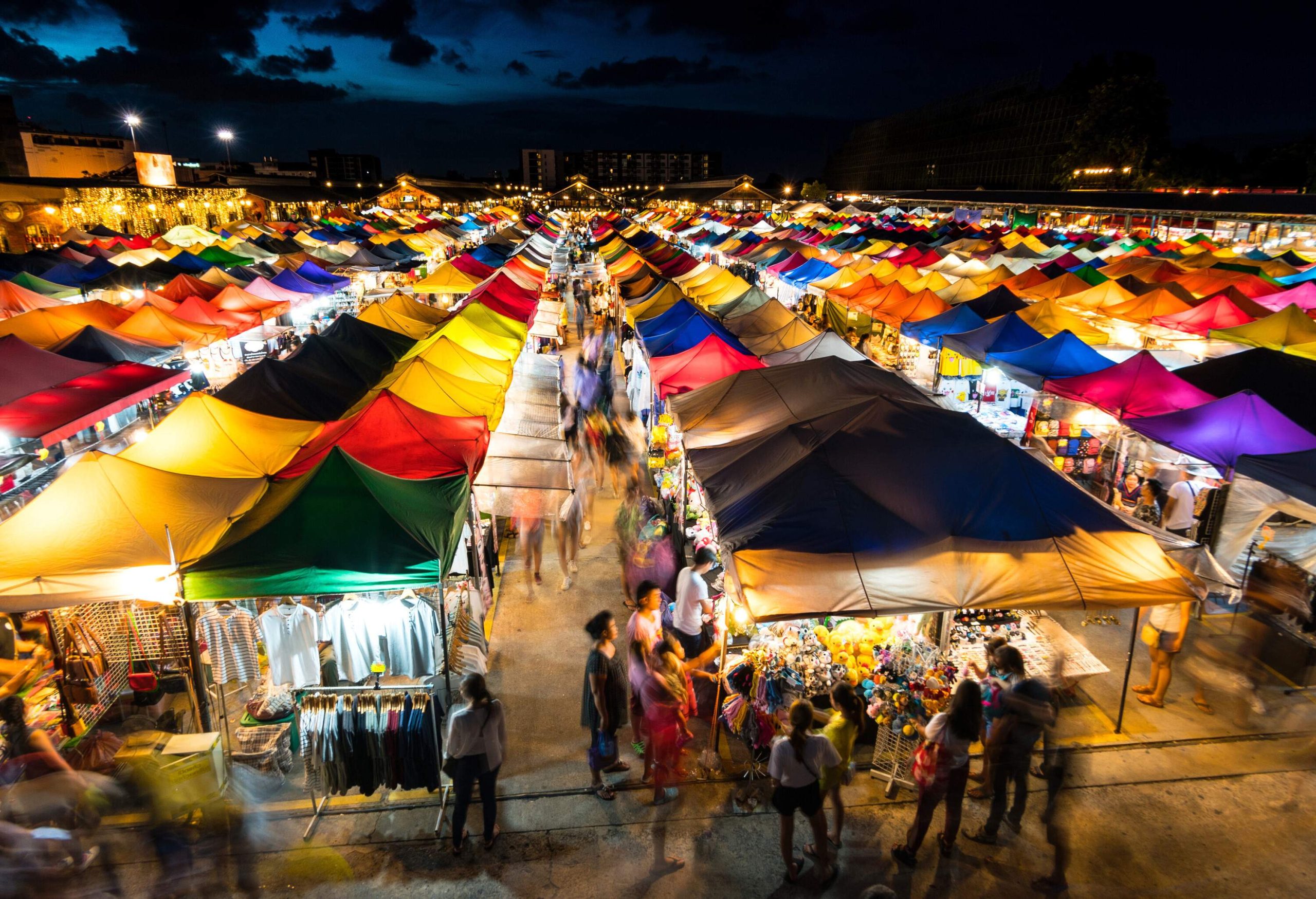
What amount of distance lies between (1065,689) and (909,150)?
98.6 meters

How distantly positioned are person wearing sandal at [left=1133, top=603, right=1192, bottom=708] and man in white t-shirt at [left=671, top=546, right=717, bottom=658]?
3846 millimetres

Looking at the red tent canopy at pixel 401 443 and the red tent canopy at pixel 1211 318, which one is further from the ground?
the red tent canopy at pixel 1211 318

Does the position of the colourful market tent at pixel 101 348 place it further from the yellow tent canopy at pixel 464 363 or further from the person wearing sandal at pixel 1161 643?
the person wearing sandal at pixel 1161 643

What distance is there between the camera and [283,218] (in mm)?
58719

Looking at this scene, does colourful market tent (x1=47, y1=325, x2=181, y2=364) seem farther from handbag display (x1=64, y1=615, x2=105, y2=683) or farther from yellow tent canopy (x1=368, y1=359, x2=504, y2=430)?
handbag display (x1=64, y1=615, x2=105, y2=683)

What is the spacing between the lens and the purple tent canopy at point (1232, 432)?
24.9 ft

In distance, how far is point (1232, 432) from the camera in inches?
307

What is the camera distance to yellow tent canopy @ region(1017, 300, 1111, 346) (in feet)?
43.9

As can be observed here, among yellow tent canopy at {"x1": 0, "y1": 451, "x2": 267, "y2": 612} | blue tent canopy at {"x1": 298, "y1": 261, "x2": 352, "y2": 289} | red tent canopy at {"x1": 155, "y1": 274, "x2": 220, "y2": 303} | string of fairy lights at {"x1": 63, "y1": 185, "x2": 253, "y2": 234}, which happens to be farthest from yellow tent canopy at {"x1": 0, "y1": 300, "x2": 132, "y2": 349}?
string of fairy lights at {"x1": 63, "y1": 185, "x2": 253, "y2": 234}

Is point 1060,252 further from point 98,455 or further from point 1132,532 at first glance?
point 98,455

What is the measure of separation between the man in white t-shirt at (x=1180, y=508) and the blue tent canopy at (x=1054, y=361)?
8.75 ft

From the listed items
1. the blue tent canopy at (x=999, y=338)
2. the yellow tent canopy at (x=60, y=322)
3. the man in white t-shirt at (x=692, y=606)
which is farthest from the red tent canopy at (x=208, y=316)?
the blue tent canopy at (x=999, y=338)

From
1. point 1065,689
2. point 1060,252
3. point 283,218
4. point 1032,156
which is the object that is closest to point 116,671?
point 1065,689

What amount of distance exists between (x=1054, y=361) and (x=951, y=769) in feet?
27.9
